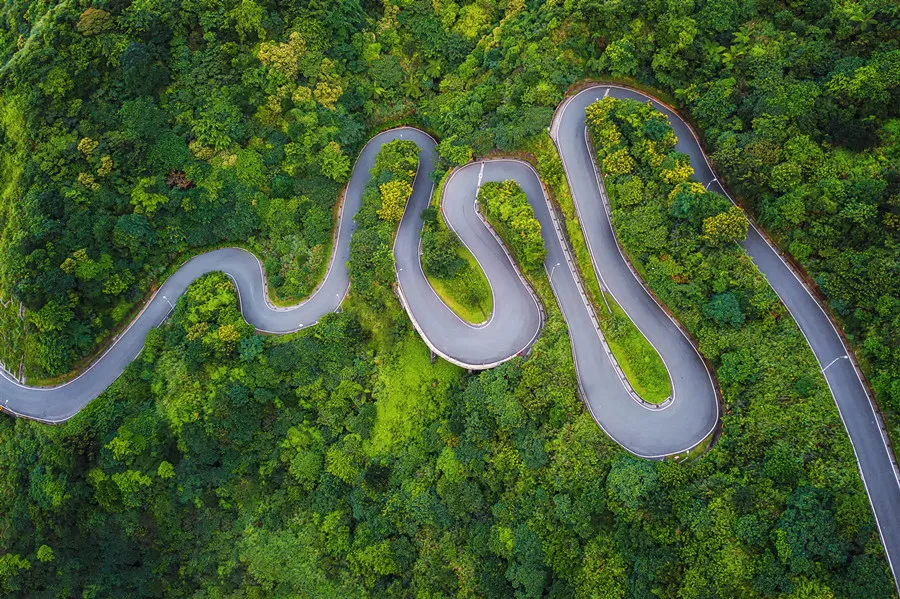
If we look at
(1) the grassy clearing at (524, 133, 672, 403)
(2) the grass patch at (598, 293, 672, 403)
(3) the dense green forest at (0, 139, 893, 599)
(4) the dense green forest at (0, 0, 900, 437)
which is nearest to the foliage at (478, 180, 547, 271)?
(1) the grassy clearing at (524, 133, 672, 403)

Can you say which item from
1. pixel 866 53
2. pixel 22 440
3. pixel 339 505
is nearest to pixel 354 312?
pixel 339 505

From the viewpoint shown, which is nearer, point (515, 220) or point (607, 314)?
point (607, 314)

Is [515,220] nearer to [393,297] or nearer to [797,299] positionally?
[393,297]

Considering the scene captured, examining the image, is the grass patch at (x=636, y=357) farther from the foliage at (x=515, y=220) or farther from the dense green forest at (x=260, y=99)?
the dense green forest at (x=260, y=99)

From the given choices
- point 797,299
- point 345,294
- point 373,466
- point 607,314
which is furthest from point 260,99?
point 797,299

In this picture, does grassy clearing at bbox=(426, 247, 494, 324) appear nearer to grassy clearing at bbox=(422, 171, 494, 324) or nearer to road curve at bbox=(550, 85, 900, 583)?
grassy clearing at bbox=(422, 171, 494, 324)

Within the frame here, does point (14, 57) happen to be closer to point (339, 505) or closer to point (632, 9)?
point (339, 505)

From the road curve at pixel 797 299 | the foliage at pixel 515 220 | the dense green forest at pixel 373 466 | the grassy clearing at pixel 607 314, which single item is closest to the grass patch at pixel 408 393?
the dense green forest at pixel 373 466
